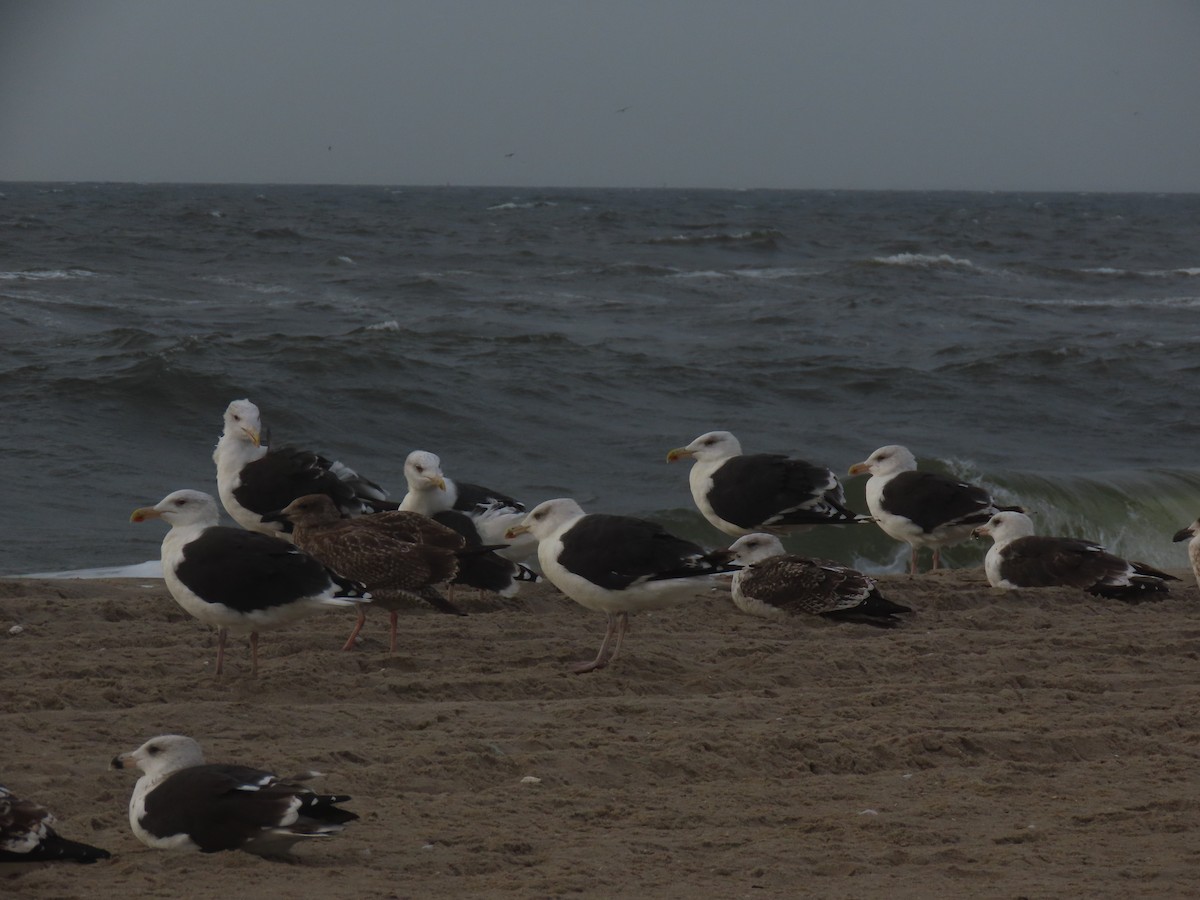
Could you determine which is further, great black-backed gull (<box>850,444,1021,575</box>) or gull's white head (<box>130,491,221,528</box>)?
great black-backed gull (<box>850,444,1021,575</box>)

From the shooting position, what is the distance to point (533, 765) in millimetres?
5602

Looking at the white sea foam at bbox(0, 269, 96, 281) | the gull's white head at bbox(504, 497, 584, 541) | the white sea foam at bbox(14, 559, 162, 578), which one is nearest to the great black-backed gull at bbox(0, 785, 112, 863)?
the gull's white head at bbox(504, 497, 584, 541)

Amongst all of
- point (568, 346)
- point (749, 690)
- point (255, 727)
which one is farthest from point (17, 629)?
point (568, 346)

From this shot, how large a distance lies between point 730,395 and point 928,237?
42.2 metres

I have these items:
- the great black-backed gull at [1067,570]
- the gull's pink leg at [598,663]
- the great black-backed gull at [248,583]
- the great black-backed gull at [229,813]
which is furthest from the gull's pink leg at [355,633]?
the great black-backed gull at [1067,570]

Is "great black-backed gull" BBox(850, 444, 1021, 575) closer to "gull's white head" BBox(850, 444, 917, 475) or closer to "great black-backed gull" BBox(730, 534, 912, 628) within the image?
"gull's white head" BBox(850, 444, 917, 475)

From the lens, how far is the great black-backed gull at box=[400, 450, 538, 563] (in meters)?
9.30

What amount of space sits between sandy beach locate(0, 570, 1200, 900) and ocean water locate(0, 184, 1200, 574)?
14.5ft

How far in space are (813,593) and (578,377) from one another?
1214cm

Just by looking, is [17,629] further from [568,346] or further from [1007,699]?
[568,346]

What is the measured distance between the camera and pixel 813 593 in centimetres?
846

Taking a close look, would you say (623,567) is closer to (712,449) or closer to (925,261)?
(712,449)

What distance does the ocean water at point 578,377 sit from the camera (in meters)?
14.3

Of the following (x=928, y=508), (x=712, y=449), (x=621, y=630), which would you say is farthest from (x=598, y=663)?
(x=928, y=508)
